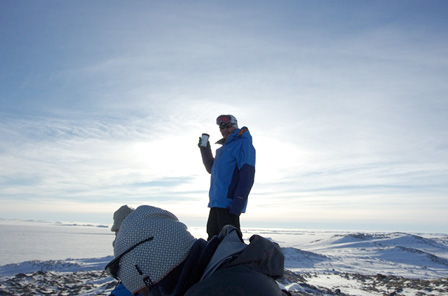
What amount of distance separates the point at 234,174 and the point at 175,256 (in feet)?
9.30

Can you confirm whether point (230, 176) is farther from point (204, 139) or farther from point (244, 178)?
point (204, 139)

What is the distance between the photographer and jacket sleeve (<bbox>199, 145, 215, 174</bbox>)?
4.93 metres

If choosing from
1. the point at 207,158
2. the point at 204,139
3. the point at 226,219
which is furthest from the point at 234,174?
the point at 204,139

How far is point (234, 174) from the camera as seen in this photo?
4266mm

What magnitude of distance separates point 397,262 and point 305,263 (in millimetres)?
4587

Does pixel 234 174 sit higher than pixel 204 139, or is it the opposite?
pixel 204 139

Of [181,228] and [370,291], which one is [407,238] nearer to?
[370,291]

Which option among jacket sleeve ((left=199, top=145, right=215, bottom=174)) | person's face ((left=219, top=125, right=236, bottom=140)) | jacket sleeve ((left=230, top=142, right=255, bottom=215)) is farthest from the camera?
jacket sleeve ((left=199, top=145, right=215, bottom=174))

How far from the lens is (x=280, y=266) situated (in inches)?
54.4

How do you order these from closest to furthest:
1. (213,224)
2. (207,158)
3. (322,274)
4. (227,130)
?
(213,224) < (227,130) < (207,158) < (322,274)

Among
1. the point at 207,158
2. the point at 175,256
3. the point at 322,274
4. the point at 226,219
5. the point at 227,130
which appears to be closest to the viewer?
the point at 175,256

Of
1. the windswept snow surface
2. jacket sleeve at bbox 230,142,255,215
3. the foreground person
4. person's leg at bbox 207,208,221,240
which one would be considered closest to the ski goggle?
the foreground person

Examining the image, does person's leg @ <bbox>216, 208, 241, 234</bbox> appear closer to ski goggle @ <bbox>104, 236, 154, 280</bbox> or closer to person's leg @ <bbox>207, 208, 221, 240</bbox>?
person's leg @ <bbox>207, 208, 221, 240</bbox>

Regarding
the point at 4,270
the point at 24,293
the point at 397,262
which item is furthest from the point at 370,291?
the point at 4,270
